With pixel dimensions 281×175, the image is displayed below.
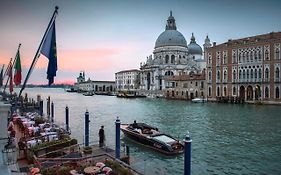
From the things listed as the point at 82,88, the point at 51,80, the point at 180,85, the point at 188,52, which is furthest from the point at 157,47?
the point at 51,80

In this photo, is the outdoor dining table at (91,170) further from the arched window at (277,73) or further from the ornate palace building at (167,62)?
the ornate palace building at (167,62)

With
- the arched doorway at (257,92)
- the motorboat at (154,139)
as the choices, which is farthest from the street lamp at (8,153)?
the arched doorway at (257,92)

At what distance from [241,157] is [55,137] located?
9153 mm

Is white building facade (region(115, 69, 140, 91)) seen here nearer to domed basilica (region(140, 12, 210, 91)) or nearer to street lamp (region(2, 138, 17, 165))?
domed basilica (region(140, 12, 210, 91))

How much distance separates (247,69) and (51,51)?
152ft

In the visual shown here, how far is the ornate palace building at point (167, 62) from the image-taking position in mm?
96875

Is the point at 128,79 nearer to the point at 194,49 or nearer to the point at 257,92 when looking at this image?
the point at 194,49

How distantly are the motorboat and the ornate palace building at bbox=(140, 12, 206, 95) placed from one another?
7646cm

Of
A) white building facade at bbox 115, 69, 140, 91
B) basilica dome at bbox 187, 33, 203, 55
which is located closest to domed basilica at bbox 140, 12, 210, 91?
basilica dome at bbox 187, 33, 203, 55

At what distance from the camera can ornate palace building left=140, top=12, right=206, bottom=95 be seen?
9688 cm

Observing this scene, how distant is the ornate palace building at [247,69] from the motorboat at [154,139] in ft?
120

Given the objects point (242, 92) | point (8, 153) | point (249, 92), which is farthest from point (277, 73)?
point (8, 153)

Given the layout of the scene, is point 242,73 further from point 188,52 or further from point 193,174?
point 188,52

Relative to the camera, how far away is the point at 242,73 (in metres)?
53.2
